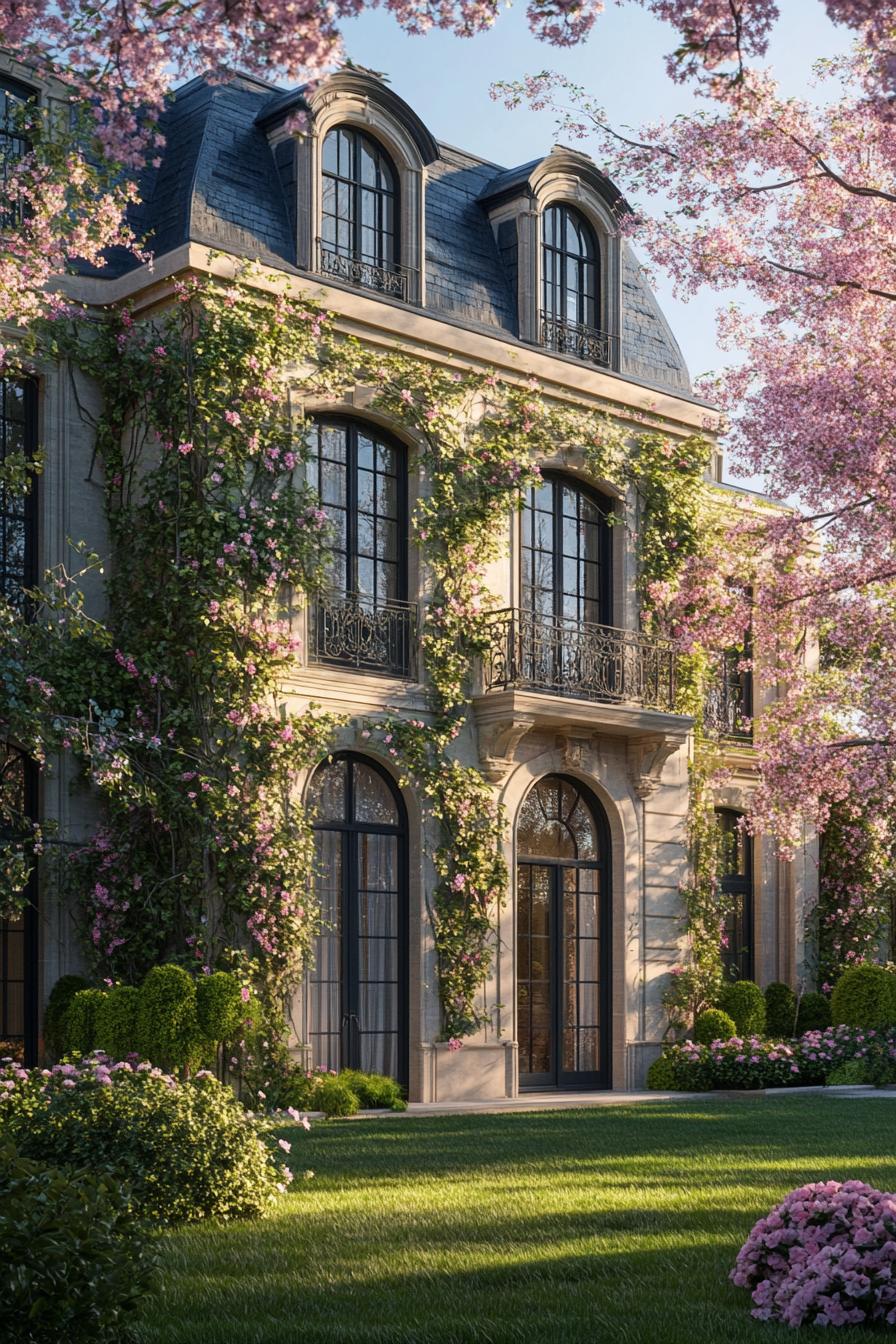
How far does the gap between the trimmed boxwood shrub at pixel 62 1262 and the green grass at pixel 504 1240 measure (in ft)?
2.55

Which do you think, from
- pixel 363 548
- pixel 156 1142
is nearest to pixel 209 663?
pixel 363 548

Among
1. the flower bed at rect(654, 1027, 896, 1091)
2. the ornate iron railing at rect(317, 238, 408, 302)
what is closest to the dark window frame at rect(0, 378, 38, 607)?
the ornate iron railing at rect(317, 238, 408, 302)

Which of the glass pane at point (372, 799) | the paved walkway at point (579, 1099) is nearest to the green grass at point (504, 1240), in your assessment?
the paved walkway at point (579, 1099)

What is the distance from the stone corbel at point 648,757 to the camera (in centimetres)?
1956

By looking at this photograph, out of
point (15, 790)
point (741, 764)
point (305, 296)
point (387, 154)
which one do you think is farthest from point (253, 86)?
point (741, 764)

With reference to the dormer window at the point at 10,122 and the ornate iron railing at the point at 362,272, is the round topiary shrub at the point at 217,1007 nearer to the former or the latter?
the dormer window at the point at 10,122

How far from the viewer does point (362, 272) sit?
704 inches

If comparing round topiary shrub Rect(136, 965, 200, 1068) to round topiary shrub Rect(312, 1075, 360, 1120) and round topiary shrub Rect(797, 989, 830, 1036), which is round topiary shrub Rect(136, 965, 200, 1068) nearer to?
round topiary shrub Rect(312, 1075, 360, 1120)

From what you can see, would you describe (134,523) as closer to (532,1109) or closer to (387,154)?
(387,154)

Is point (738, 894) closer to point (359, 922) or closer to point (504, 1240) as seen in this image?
point (359, 922)

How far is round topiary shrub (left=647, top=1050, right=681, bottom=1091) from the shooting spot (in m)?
→ 19.1

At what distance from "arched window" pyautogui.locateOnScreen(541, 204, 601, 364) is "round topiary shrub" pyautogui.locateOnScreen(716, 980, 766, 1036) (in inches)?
295

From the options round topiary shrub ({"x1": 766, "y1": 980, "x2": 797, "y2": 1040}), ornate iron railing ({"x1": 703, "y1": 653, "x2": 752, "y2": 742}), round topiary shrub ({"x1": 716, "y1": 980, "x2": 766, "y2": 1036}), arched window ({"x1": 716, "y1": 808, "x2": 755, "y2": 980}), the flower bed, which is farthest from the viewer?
arched window ({"x1": 716, "y1": 808, "x2": 755, "y2": 980})

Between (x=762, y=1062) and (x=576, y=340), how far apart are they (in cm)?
831
